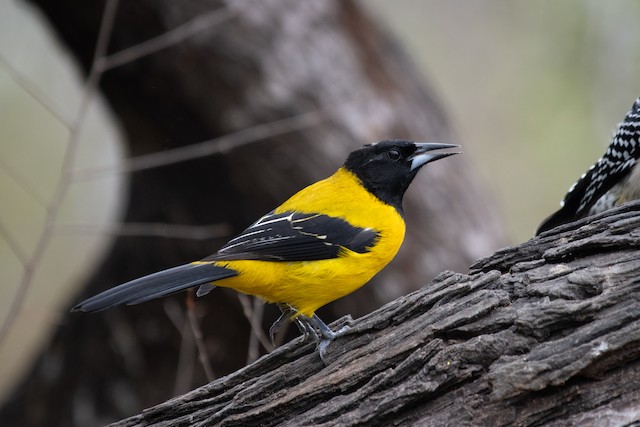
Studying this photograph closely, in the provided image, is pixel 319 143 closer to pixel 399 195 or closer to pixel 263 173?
pixel 263 173

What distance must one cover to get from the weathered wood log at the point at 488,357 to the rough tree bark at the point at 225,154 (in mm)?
2800

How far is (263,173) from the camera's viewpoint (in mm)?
6406

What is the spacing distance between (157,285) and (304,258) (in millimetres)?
685

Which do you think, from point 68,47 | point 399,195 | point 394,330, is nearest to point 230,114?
point 68,47

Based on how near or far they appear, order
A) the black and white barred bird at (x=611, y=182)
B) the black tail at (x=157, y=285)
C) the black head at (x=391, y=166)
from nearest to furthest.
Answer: the black tail at (x=157, y=285)
the black head at (x=391, y=166)
the black and white barred bird at (x=611, y=182)

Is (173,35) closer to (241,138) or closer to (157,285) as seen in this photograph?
(241,138)

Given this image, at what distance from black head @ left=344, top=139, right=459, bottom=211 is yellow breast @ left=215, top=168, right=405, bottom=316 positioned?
270mm

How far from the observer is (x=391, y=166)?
4.40 metres

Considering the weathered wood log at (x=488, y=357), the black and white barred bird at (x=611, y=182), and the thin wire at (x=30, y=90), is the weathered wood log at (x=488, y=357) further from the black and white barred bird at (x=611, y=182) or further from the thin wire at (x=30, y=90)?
the thin wire at (x=30, y=90)

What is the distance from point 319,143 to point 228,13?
3.75ft

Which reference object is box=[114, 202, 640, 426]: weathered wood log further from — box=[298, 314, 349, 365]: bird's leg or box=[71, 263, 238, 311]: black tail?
box=[71, 263, 238, 311]: black tail

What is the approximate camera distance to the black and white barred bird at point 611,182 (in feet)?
14.9

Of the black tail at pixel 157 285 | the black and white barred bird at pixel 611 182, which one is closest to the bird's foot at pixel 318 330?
the black tail at pixel 157 285

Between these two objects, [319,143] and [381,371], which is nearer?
[381,371]
